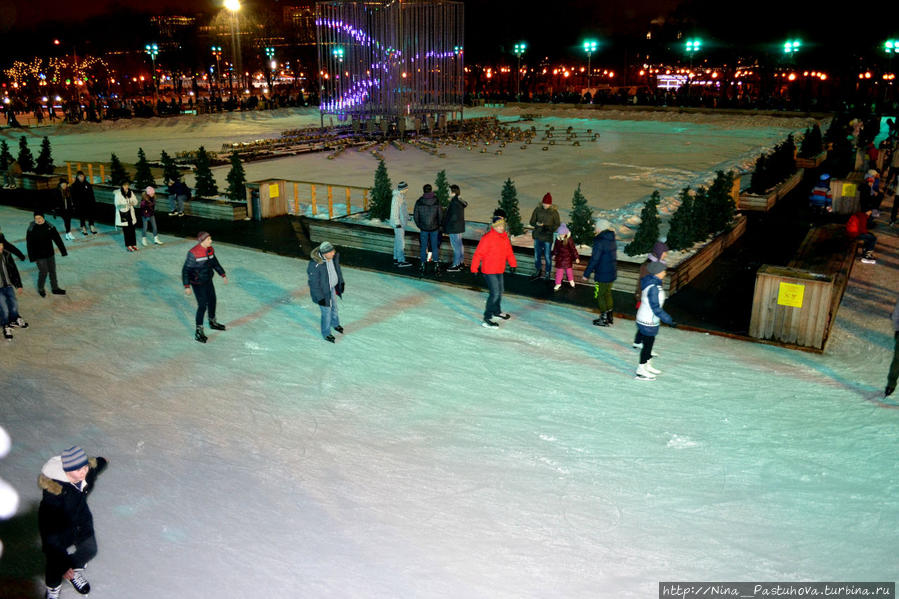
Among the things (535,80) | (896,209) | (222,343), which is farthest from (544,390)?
(535,80)

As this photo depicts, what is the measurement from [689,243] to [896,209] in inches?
260

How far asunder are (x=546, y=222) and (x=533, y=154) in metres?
18.6

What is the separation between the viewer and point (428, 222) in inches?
467

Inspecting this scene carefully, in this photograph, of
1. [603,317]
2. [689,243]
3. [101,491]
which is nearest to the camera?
[101,491]

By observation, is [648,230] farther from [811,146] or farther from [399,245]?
[811,146]

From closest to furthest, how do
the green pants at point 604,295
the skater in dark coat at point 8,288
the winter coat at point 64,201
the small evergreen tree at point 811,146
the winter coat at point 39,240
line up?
1. the skater in dark coat at point 8,288
2. the green pants at point 604,295
3. the winter coat at point 39,240
4. the winter coat at point 64,201
5. the small evergreen tree at point 811,146

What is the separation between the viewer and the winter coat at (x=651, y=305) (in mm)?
7473

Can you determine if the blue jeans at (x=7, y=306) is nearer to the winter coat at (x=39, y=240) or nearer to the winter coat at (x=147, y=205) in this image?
the winter coat at (x=39, y=240)

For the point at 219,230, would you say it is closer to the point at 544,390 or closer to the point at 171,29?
the point at 544,390

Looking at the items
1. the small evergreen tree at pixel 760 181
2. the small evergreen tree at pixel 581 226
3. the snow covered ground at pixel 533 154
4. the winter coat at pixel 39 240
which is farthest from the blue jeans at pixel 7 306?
the small evergreen tree at pixel 760 181

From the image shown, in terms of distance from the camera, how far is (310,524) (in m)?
5.43

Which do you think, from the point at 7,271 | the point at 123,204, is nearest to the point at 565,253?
the point at 7,271

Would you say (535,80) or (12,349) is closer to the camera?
(12,349)

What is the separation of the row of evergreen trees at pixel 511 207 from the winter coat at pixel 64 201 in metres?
6.16
